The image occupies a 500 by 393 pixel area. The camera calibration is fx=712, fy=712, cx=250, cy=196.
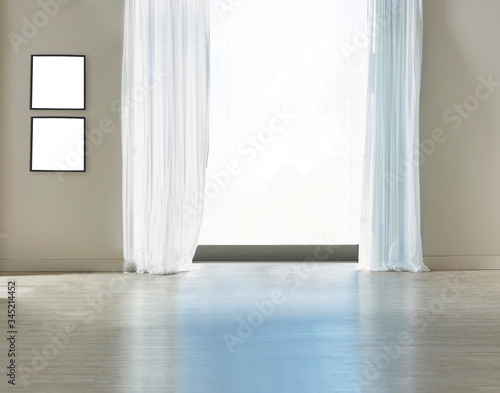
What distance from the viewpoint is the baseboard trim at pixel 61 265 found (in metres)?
5.86

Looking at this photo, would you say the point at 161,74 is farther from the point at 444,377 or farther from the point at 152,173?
the point at 444,377

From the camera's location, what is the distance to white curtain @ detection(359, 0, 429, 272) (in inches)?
233

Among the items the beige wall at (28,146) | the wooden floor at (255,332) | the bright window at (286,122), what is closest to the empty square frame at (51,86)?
the beige wall at (28,146)

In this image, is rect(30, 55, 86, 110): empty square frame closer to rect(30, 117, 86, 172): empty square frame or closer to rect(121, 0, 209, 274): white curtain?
rect(30, 117, 86, 172): empty square frame

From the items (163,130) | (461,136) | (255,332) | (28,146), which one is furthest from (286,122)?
(255,332)

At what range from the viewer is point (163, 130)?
229 inches

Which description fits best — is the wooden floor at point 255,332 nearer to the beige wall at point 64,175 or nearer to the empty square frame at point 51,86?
the beige wall at point 64,175

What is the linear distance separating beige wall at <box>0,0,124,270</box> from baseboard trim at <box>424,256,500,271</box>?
2658 millimetres

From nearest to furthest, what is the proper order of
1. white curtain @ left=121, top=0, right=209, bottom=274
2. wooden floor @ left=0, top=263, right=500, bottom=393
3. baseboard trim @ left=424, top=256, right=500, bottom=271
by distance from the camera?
wooden floor @ left=0, top=263, right=500, bottom=393
white curtain @ left=121, top=0, right=209, bottom=274
baseboard trim @ left=424, top=256, right=500, bottom=271

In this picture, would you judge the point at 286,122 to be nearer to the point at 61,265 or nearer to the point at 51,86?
the point at 51,86

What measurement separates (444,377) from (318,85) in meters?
3.68

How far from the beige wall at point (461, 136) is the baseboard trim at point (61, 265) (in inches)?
104

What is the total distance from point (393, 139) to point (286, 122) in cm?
94

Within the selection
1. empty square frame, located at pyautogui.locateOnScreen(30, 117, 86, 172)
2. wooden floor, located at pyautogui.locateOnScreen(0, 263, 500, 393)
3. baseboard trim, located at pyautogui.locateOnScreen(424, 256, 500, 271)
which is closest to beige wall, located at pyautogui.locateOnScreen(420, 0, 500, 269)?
baseboard trim, located at pyautogui.locateOnScreen(424, 256, 500, 271)
